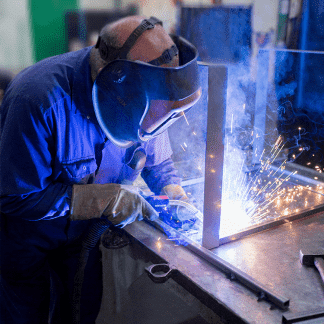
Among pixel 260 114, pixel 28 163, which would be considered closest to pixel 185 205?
pixel 28 163

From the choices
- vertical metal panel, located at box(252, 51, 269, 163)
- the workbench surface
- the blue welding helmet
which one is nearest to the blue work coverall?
the blue welding helmet

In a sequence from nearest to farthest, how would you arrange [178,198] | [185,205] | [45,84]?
[45,84] < [185,205] < [178,198]

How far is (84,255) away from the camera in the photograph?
1489 millimetres

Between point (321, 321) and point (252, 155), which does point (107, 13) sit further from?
point (252, 155)

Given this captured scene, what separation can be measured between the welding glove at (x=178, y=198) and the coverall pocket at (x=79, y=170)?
1.28 ft

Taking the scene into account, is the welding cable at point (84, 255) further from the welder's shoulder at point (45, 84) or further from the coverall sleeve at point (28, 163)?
the welder's shoulder at point (45, 84)

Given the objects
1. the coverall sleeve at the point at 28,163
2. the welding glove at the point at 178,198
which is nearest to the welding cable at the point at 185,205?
the welding glove at the point at 178,198

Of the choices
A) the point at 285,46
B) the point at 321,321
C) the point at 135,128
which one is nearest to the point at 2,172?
the point at 135,128

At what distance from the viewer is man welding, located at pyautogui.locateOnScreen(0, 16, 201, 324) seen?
1067mm

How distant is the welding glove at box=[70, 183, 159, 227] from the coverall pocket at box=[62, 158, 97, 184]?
0.05 metres

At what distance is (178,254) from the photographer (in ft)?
4.12

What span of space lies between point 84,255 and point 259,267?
29.1 inches

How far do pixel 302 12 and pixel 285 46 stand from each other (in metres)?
0.26

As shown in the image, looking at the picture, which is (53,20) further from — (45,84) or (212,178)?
(212,178)
